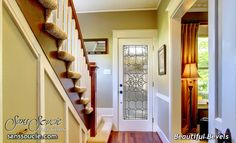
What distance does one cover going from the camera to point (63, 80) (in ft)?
6.88

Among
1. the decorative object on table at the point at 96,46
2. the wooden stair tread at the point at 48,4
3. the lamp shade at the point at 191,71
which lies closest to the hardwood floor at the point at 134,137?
the lamp shade at the point at 191,71

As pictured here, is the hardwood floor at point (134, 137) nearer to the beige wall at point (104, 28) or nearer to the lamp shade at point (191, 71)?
the beige wall at point (104, 28)

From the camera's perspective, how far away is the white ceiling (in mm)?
4562

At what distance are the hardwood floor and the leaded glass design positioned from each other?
1.38ft

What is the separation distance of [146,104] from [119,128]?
833 millimetres

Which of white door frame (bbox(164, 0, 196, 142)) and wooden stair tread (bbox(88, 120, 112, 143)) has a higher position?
white door frame (bbox(164, 0, 196, 142))

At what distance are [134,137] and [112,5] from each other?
2.84 meters

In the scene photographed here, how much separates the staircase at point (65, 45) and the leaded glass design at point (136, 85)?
5.64ft

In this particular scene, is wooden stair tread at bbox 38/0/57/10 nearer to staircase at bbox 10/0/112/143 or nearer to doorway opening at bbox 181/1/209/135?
staircase at bbox 10/0/112/143

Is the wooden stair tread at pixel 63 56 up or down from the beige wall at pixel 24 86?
up

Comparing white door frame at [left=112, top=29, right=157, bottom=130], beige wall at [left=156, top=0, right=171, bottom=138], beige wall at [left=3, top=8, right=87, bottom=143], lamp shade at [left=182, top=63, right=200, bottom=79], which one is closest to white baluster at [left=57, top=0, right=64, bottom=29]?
beige wall at [left=3, top=8, right=87, bottom=143]

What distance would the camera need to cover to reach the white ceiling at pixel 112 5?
456 centimetres

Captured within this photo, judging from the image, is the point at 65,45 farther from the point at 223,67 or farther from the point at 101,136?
the point at 101,136

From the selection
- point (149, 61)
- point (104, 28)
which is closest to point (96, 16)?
point (104, 28)
